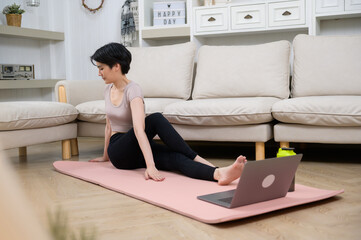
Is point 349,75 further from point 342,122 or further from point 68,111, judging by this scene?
point 68,111

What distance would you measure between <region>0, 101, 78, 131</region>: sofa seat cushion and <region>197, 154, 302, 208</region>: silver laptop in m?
1.54

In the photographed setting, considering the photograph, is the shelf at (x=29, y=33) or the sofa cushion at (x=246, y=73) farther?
the shelf at (x=29, y=33)

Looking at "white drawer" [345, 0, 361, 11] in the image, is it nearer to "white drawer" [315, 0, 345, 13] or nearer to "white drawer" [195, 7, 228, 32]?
"white drawer" [315, 0, 345, 13]

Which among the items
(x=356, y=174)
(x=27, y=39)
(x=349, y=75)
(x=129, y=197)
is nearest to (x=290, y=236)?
(x=129, y=197)

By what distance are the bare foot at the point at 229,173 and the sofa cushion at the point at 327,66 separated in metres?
1.33

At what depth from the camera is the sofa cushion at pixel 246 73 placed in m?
3.29

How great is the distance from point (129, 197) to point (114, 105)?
676 millimetres

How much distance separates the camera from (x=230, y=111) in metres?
2.83

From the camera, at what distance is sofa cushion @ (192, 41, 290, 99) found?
3285mm

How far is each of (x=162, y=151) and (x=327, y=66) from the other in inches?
57.8

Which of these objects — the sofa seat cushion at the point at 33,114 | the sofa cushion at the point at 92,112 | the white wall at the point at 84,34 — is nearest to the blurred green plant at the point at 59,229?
the sofa seat cushion at the point at 33,114

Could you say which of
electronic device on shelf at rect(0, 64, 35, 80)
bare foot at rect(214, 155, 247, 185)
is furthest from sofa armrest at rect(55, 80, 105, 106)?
bare foot at rect(214, 155, 247, 185)

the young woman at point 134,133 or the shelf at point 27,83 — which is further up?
the shelf at point 27,83

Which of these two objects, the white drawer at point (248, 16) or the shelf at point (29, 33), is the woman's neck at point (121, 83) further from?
the shelf at point (29, 33)
